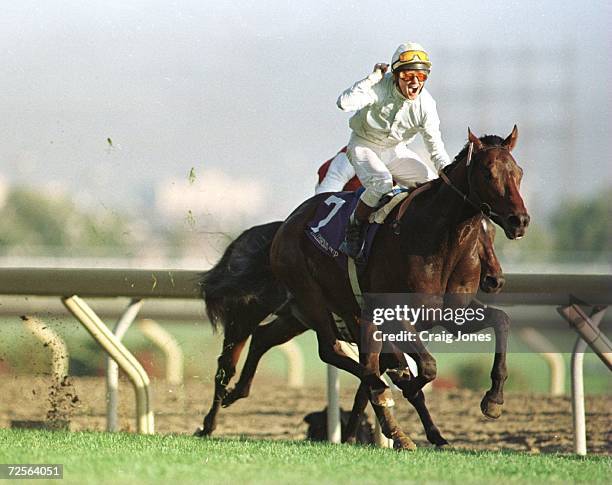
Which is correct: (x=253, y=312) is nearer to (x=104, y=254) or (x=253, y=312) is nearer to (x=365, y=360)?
(x=365, y=360)

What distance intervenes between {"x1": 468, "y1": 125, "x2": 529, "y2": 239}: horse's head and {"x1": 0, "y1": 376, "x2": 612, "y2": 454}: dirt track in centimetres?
223

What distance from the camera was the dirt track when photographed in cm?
895

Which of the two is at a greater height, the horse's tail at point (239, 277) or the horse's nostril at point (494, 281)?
the horse's nostril at point (494, 281)

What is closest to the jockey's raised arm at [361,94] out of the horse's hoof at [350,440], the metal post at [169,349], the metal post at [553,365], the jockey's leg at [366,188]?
the jockey's leg at [366,188]

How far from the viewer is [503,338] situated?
684 cm

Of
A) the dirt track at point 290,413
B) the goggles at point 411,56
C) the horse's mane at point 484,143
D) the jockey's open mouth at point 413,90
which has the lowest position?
the dirt track at point 290,413

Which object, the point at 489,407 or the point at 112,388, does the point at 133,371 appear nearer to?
the point at 112,388

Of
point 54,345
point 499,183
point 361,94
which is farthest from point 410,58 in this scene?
point 54,345


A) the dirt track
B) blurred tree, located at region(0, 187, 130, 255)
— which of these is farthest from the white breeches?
blurred tree, located at region(0, 187, 130, 255)

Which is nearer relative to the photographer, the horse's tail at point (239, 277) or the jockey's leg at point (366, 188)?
the jockey's leg at point (366, 188)

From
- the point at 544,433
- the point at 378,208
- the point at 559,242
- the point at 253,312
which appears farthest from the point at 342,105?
the point at 559,242

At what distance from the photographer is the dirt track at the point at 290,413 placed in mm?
8953

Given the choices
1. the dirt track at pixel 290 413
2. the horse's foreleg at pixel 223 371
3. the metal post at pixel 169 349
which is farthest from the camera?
the metal post at pixel 169 349

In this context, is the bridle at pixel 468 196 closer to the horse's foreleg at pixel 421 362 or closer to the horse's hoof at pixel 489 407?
the horse's foreleg at pixel 421 362
